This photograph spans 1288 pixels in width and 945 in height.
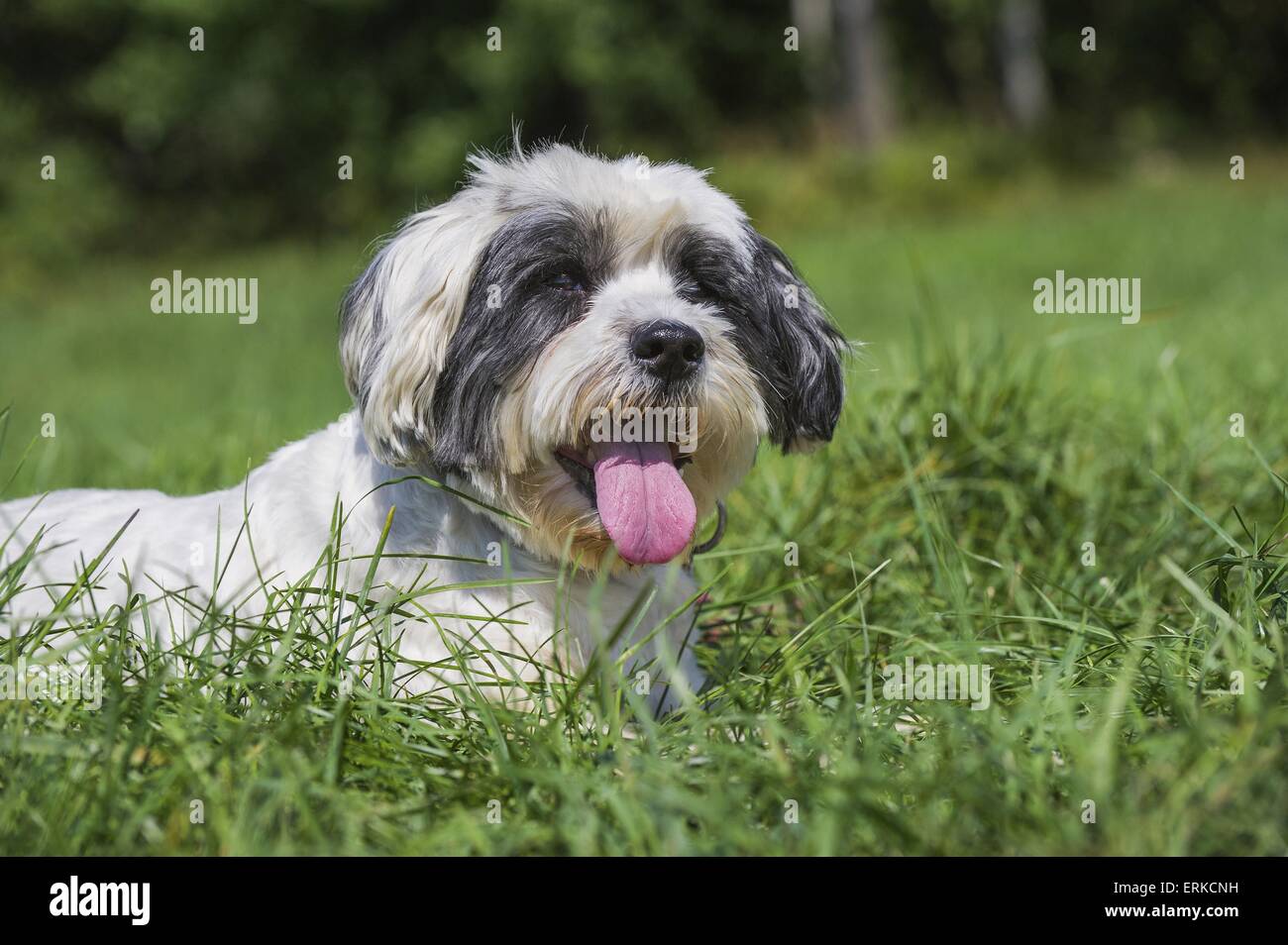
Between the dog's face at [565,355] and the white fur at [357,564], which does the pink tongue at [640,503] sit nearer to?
the dog's face at [565,355]

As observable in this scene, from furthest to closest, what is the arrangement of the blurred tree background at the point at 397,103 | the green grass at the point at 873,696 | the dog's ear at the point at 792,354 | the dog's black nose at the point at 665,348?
the blurred tree background at the point at 397,103
the dog's ear at the point at 792,354
the dog's black nose at the point at 665,348
the green grass at the point at 873,696

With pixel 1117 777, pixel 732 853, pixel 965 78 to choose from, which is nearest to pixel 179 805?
pixel 732 853

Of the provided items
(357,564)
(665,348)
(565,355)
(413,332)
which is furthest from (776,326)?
(357,564)

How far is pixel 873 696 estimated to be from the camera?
2.80m

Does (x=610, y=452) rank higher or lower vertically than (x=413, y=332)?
lower

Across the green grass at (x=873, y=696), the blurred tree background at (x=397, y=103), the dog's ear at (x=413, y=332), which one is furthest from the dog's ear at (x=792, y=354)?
the blurred tree background at (x=397, y=103)

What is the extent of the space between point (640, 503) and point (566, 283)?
57 cm

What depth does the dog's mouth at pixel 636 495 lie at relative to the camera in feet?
9.71

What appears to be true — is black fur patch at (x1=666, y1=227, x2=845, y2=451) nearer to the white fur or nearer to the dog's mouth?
the dog's mouth

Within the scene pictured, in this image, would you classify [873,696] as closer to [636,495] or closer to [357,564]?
[636,495]

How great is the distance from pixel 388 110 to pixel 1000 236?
14713 millimetres

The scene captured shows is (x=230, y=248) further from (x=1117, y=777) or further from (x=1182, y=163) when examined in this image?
(x=1117, y=777)

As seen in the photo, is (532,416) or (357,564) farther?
(357,564)

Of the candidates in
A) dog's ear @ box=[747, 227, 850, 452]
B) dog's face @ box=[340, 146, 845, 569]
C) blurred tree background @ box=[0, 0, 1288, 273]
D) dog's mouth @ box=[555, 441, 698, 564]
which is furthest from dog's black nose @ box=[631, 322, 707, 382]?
blurred tree background @ box=[0, 0, 1288, 273]
